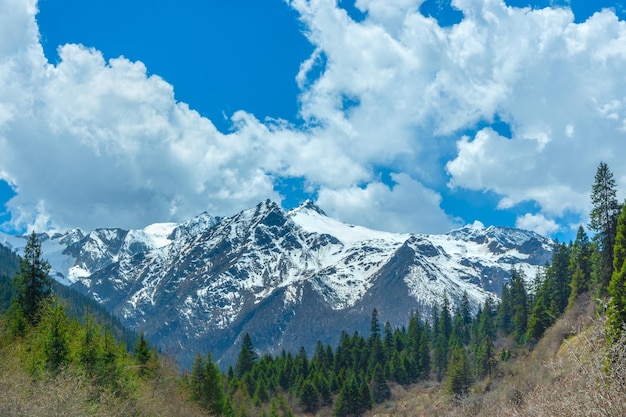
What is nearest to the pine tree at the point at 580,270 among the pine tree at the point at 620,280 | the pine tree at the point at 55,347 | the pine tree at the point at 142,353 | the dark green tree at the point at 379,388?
the pine tree at the point at 620,280

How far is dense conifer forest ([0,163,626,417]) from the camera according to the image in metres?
18.3

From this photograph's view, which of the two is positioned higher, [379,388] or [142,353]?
[142,353]

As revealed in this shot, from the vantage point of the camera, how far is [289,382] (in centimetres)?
10744

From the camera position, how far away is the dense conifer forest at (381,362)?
18252 millimetres

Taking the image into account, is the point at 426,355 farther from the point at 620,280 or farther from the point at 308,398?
the point at 620,280

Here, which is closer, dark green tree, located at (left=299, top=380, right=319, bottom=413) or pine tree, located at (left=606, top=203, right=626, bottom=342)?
pine tree, located at (left=606, top=203, right=626, bottom=342)

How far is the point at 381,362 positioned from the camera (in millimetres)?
110812

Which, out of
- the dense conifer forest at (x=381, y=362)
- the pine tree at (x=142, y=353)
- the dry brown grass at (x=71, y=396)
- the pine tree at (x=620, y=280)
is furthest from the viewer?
the pine tree at (x=142, y=353)

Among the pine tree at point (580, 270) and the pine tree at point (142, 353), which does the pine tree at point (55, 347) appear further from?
the pine tree at point (580, 270)

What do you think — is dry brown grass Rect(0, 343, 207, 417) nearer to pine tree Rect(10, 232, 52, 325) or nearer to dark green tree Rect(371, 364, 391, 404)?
pine tree Rect(10, 232, 52, 325)

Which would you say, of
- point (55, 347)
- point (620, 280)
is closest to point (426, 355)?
point (620, 280)

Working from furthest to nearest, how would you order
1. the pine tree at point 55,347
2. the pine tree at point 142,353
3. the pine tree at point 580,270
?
the pine tree at point 580,270, the pine tree at point 142,353, the pine tree at point 55,347

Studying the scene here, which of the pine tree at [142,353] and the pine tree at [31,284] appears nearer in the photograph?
the pine tree at [31,284]

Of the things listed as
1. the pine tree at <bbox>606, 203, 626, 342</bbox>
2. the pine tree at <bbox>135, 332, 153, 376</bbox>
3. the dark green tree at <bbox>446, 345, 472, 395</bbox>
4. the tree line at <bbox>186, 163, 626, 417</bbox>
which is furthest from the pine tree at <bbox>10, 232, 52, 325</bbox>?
the dark green tree at <bbox>446, 345, 472, 395</bbox>
